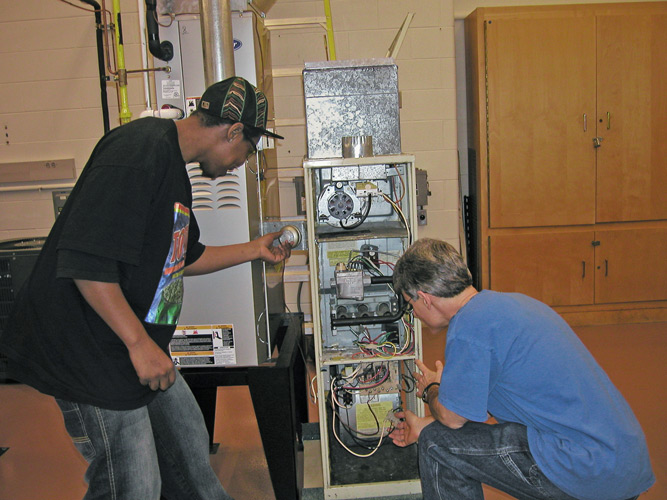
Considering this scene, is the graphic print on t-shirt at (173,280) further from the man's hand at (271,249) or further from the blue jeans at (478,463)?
the blue jeans at (478,463)

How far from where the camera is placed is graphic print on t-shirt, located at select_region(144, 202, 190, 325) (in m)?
1.35

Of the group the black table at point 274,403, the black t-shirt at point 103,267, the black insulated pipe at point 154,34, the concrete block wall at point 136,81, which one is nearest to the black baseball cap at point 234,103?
the black t-shirt at point 103,267

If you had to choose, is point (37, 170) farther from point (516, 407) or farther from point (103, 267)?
point (516, 407)

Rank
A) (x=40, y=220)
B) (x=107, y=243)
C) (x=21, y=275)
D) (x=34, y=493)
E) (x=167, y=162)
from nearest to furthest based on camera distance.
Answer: (x=107, y=243) → (x=167, y=162) → (x=34, y=493) → (x=21, y=275) → (x=40, y=220)

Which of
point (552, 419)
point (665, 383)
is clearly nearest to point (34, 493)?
point (552, 419)

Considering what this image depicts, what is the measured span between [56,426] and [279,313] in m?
1.38

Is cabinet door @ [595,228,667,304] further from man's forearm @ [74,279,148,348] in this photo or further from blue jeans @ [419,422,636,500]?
man's forearm @ [74,279,148,348]

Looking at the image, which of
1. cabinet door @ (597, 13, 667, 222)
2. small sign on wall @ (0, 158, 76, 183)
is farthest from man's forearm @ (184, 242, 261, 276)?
cabinet door @ (597, 13, 667, 222)

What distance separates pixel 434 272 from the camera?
1.49 metres

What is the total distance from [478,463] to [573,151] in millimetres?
2891

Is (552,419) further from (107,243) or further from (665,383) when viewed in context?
(665,383)

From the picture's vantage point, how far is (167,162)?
1.29 meters

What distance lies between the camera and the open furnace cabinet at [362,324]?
6.49 ft

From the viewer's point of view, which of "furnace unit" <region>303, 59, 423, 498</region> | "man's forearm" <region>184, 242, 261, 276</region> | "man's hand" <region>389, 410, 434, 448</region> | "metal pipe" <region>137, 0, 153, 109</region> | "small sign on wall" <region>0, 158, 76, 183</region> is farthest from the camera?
"small sign on wall" <region>0, 158, 76, 183</region>
